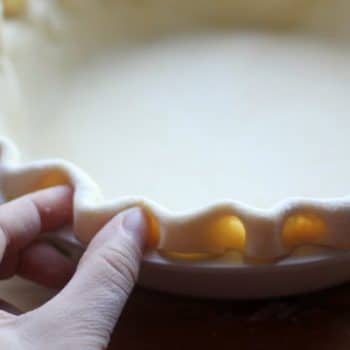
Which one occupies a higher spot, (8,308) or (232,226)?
(232,226)

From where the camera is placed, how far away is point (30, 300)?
655 mm

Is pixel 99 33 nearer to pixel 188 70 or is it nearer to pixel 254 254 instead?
pixel 188 70

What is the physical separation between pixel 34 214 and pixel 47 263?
6 centimetres

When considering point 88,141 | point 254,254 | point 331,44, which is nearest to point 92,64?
point 88,141

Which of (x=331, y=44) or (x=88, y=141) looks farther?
(x=331, y=44)

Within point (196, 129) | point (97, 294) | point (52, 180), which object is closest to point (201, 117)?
point (196, 129)

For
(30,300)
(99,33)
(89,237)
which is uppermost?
(99,33)

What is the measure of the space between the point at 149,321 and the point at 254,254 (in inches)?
6.0

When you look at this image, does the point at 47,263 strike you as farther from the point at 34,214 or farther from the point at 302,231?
the point at 302,231

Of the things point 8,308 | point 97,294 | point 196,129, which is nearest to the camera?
point 97,294

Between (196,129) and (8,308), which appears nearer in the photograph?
(8,308)

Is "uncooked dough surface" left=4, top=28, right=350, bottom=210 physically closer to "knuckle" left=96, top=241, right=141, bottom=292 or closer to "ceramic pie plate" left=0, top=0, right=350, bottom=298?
"ceramic pie plate" left=0, top=0, right=350, bottom=298

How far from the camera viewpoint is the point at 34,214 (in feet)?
1.93

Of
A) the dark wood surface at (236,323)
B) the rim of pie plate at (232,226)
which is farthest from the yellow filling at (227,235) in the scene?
the dark wood surface at (236,323)
